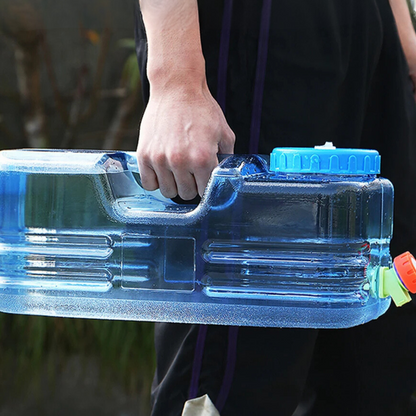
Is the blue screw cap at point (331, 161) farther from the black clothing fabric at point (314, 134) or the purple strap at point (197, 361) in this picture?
the purple strap at point (197, 361)

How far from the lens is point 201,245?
0.81m

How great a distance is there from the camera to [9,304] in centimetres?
85

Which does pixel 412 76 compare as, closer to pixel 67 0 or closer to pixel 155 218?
pixel 155 218

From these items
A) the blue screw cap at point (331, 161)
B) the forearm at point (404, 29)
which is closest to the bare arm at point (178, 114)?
the blue screw cap at point (331, 161)

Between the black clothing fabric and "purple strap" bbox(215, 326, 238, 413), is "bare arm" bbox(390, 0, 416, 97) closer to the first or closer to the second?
the black clothing fabric

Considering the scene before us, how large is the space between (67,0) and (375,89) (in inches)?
73.1

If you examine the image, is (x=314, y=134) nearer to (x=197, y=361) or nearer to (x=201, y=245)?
(x=201, y=245)

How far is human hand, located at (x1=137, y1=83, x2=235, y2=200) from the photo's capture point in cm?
73

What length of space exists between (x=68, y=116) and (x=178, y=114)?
71.7 inches

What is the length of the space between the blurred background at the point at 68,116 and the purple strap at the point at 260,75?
1.52 meters

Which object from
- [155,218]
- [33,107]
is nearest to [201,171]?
[155,218]

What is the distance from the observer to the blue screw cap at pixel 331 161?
0.69 metres

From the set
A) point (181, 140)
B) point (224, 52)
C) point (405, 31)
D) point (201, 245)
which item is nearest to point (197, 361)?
point (201, 245)

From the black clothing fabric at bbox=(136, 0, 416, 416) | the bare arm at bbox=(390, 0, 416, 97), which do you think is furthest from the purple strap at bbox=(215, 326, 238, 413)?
the bare arm at bbox=(390, 0, 416, 97)
